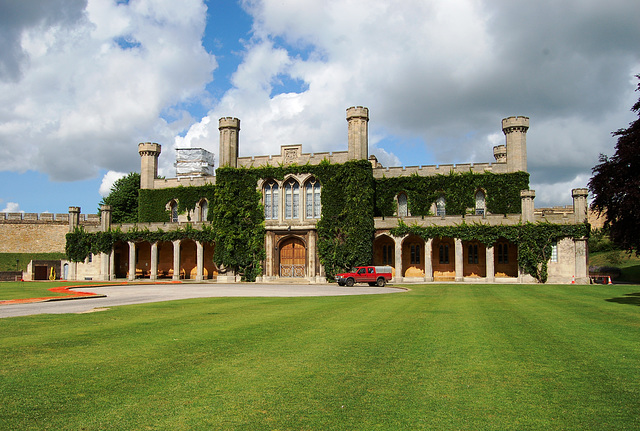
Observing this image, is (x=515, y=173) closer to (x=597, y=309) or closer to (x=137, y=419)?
(x=597, y=309)

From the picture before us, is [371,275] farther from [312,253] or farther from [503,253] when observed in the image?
[503,253]

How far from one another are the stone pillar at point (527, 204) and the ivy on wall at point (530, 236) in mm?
602

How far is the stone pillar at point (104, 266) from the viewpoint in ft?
168

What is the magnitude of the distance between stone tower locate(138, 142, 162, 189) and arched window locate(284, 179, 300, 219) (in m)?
16.9

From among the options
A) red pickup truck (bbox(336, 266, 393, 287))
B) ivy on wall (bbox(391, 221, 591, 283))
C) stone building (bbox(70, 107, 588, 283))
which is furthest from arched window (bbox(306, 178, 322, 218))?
ivy on wall (bbox(391, 221, 591, 283))

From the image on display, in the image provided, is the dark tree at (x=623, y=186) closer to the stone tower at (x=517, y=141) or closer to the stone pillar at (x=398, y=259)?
the stone tower at (x=517, y=141)

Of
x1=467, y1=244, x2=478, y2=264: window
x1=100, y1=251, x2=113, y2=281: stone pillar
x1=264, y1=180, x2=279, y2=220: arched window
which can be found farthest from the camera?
x1=100, y1=251, x2=113, y2=281: stone pillar

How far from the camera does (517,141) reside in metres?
46.5

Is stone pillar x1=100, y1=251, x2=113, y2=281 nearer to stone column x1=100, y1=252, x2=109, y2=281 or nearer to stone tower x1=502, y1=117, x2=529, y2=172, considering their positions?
stone column x1=100, y1=252, x2=109, y2=281

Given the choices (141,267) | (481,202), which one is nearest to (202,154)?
(141,267)

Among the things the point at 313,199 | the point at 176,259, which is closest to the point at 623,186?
the point at 313,199

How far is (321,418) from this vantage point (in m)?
6.31

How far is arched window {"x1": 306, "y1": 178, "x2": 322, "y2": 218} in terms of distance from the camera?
1887 inches

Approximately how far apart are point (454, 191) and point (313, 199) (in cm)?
1307
